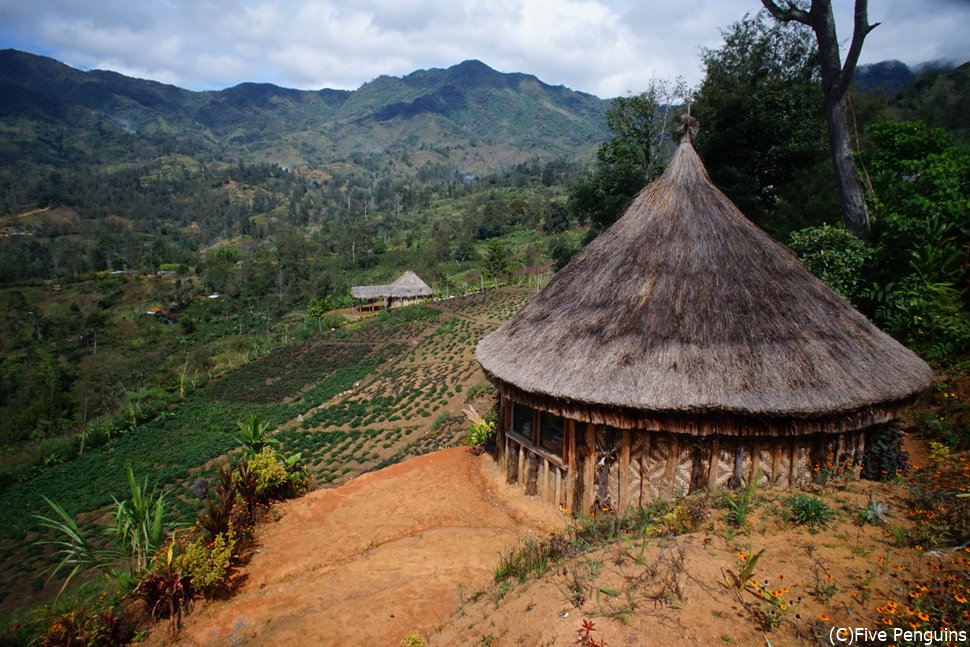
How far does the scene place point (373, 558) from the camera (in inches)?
285

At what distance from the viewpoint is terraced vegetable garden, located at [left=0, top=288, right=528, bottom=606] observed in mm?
19469

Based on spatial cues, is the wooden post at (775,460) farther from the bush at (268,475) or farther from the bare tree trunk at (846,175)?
the bush at (268,475)

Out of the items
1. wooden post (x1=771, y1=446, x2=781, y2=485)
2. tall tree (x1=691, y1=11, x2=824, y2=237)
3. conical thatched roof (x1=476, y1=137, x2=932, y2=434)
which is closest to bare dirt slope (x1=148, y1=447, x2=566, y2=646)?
conical thatched roof (x1=476, y1=137, x2=932, y2=434)

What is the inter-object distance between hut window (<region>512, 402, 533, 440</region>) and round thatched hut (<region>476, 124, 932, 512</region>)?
74cm

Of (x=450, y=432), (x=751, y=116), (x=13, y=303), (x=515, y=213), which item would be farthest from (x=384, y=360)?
(x=13, y=303)

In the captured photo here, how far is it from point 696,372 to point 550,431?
2.92 metres

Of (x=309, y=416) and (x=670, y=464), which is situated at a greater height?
(x=670, y=464)

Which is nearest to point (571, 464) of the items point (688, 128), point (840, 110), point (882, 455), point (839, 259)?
point (882, 455)

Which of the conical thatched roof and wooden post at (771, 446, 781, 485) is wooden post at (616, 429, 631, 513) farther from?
wooden post at (771, 446, 781, 485)

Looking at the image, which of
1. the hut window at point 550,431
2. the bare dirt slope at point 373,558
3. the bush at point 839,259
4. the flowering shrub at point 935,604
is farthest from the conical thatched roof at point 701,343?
the bush at point 839,259

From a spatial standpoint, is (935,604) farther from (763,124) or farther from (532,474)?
(763,124)

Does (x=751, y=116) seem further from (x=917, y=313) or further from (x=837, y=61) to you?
(x=917, y=313)

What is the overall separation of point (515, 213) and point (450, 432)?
68.8 meters

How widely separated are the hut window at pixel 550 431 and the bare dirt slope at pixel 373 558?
1037 mm
